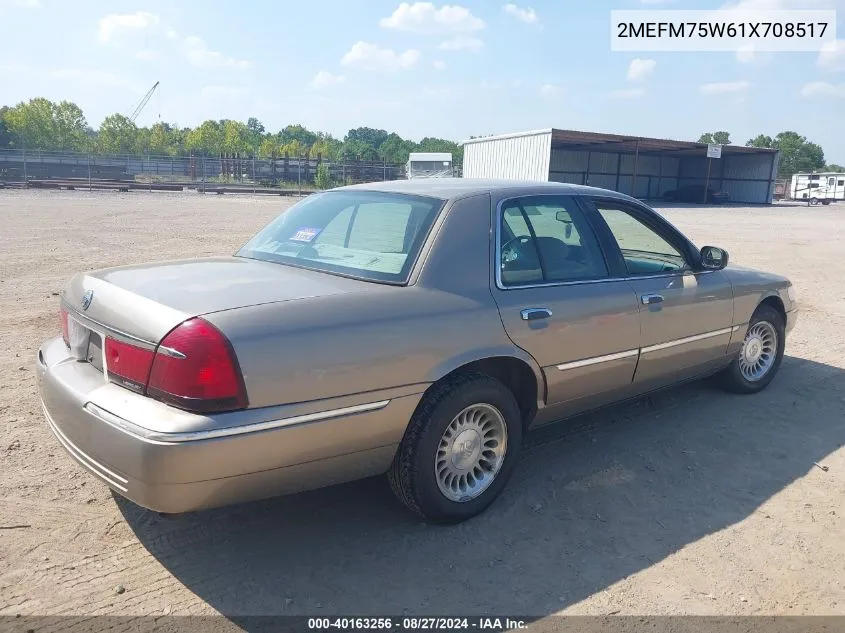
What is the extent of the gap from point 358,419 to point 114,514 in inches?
55.7

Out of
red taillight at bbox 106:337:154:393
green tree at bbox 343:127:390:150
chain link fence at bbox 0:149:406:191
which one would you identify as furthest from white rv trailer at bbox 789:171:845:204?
green tree at bbox 343:127:390:150

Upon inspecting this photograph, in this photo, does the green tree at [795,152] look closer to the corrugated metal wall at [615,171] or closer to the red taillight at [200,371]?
the corrugated metal wall at [615,171]

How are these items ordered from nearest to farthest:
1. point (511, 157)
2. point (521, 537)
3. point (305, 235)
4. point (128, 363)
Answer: point (128, 363)
point (521, 537)
point (305, 235)
point (511, 157)

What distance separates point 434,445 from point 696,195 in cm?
4602

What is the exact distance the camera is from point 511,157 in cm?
3875

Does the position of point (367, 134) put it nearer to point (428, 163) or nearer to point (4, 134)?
point (4, 134)

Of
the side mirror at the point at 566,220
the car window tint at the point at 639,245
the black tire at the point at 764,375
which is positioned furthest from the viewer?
the black tire at the point at 764,375

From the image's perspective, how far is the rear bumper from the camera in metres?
2.41

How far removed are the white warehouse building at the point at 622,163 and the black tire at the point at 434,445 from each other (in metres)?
33.4

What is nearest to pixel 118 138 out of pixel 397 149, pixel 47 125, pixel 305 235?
pixel 47 125

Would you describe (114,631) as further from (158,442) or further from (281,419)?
(281,419)

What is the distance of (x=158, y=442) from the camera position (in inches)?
94.0

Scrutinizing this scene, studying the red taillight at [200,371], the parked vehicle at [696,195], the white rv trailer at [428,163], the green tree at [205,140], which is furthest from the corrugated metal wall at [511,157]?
the green tree at [205,140]

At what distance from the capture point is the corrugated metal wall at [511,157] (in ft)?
117
